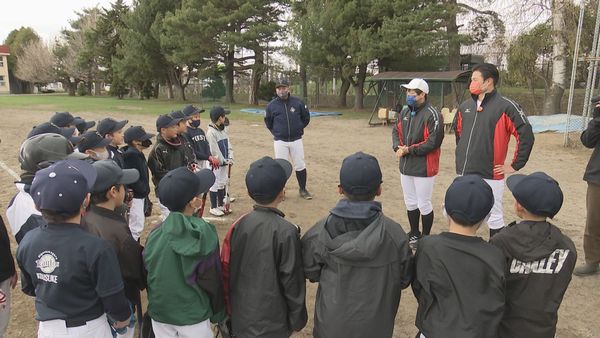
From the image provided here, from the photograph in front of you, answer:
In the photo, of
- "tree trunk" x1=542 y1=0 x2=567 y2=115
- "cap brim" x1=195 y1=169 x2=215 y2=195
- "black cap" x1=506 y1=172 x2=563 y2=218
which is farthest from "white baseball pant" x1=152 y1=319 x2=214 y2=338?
"tree trunk" x1=542 y1=0 x2=567 y2=115

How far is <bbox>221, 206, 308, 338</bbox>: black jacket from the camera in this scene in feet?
8.16

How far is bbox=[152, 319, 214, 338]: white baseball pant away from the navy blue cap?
89cm

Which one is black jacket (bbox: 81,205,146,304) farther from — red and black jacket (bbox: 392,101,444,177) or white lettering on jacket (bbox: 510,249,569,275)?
red and black jacket (bbox: 392,101,444,177)

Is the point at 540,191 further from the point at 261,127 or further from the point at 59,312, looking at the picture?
the point at 261,127

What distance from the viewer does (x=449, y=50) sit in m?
22.6

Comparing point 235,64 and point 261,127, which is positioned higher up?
point 235,64

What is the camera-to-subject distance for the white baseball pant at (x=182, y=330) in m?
2.54

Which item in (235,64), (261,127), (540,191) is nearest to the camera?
(540,191)

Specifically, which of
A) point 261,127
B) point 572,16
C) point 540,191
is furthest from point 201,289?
point 572,16

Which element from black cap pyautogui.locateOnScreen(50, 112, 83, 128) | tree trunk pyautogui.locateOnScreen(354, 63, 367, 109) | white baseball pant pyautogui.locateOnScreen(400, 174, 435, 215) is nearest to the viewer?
white baseball pant pyautogui.locateOnScreen(400, 174, 435, 215)

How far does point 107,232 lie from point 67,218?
0.41 meters

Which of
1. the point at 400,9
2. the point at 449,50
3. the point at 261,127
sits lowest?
the point at 261,127

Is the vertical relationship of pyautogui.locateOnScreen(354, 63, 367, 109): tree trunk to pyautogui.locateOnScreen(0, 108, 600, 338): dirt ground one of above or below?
above

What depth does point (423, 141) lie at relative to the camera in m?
4.98
